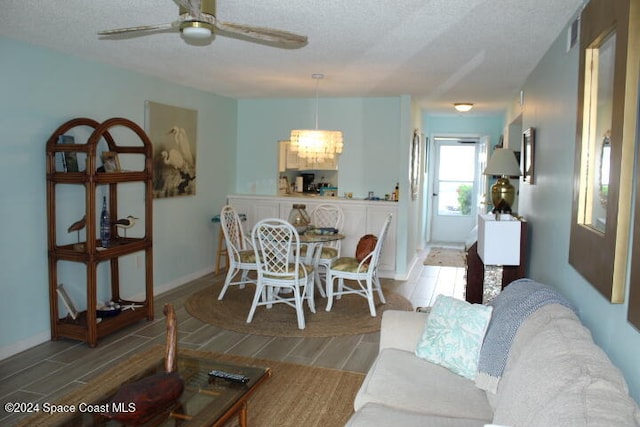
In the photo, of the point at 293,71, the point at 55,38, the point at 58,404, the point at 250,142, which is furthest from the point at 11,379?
the point at 250,142

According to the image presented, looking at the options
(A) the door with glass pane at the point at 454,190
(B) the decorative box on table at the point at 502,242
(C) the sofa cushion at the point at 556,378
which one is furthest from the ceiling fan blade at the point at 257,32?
(A) the door with glass pane at the point at 454,190

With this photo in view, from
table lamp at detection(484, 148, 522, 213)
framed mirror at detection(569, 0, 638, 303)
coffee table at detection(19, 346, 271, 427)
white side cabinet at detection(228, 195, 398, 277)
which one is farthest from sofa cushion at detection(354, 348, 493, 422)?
white side cabinet at detection(228, 195, 398, 277)

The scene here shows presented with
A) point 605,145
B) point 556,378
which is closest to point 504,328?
point 556,378

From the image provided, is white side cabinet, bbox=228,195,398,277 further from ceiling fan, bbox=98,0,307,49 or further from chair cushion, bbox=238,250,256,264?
ceiling fan, bbox=98,0,307,49

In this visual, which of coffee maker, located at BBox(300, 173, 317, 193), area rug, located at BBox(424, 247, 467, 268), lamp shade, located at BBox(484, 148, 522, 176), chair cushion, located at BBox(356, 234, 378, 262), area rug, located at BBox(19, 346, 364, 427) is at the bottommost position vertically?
area rug, located at BBox(19, 346, 364, 427)

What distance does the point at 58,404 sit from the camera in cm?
305

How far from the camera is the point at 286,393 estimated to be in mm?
3250

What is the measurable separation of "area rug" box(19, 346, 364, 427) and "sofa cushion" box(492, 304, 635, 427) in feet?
3.73

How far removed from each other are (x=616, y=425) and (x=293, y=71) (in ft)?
13.6

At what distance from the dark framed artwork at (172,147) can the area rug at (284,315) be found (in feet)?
4.02

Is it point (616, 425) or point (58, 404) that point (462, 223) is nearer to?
point (58, 404)

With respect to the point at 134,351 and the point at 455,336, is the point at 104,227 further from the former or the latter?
the point at 455,336

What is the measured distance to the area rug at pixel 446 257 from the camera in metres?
7.67

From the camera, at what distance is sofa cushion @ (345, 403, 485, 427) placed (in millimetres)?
1992
